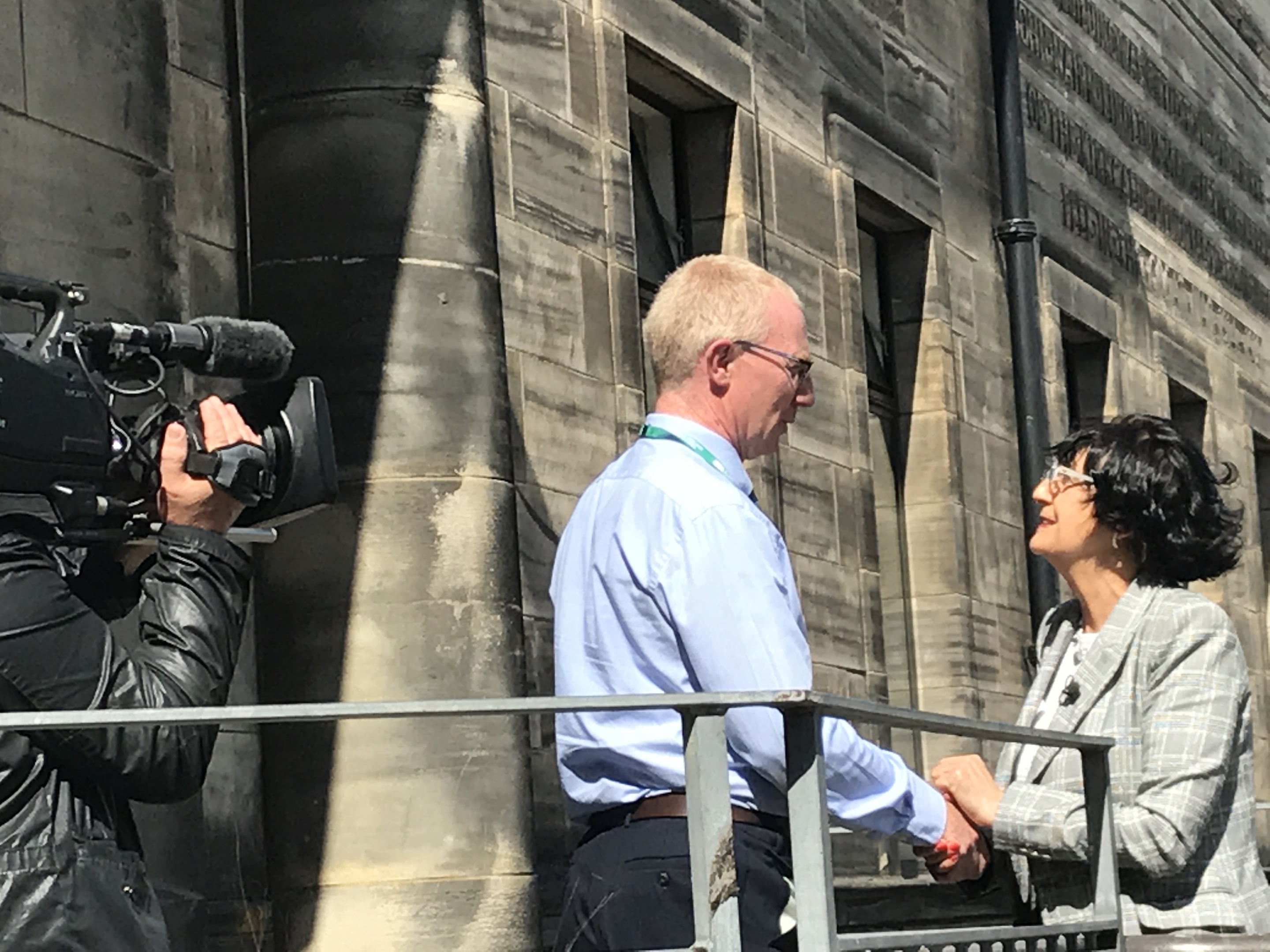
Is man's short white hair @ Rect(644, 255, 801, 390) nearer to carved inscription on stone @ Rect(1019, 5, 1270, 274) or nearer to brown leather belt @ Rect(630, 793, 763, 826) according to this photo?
brown leather belt @ Rect(630, 793, 763, 826)

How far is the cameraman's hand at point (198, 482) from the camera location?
3.68 metres

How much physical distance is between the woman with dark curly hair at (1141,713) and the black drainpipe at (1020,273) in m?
6.52

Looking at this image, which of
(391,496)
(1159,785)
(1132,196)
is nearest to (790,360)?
(1159,785)

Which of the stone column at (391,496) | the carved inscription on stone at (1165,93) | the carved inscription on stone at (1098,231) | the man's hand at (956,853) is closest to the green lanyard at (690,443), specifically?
the man's hand at (956,853)

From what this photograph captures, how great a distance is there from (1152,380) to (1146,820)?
1146 centimetres

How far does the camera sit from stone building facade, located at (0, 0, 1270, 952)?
6.40 meters

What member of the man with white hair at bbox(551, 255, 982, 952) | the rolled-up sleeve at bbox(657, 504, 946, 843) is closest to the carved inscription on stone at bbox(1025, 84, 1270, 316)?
the man with white hair at bbox(551, 255, 982, 952)

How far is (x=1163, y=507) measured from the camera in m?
4.50

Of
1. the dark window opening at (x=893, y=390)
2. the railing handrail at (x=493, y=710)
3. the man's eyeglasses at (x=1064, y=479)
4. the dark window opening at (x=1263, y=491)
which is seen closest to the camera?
the railing handrail at (x=493, y=710)

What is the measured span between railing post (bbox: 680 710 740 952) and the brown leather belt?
388 millimetres

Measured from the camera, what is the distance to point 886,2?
1161cm

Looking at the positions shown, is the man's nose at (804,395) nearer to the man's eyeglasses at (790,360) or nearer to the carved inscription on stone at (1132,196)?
the man's eyeglasses at (790,360)

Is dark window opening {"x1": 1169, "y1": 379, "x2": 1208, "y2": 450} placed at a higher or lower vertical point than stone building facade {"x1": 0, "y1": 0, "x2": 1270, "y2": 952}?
higher

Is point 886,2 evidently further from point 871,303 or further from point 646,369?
point 646,369
